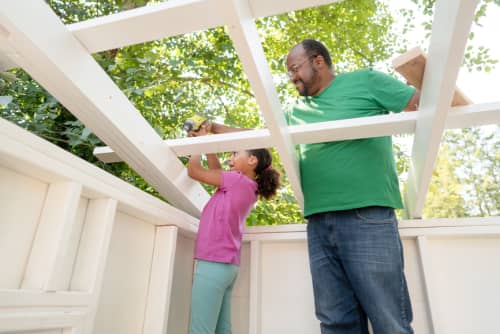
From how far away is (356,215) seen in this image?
1298 millimetres

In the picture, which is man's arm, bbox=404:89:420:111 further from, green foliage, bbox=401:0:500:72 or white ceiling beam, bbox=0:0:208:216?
green foliage, bbox=401:0:500:72

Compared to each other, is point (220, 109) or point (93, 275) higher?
point (220, 109)

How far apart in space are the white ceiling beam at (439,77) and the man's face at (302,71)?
0.58 m

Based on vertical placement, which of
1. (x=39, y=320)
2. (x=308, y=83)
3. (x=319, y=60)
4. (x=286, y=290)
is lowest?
(x=39, y=320)

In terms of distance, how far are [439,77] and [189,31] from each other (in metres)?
0.64

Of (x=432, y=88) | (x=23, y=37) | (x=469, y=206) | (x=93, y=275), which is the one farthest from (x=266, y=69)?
(x=469, y=206)

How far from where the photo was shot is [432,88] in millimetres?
913

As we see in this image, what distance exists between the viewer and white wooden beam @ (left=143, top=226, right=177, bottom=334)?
1238 millimetres

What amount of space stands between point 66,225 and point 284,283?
1.14m

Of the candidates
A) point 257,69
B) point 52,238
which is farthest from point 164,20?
point 52,238

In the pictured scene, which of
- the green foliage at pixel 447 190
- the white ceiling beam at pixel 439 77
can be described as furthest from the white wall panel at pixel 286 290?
the green foliage at pixel 447 190

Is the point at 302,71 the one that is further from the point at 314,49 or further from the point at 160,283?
the point at 160,283

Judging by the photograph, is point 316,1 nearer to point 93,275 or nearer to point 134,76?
point 93,275

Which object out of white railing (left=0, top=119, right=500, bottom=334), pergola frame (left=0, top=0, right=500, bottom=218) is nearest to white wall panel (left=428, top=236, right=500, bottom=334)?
white railing (left=0, top=119, right=500, bottom=334)
